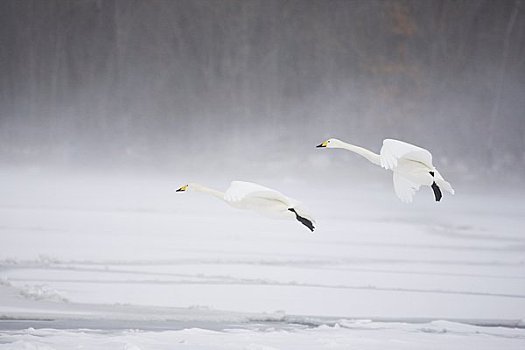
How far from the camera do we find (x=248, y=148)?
16.8 ft

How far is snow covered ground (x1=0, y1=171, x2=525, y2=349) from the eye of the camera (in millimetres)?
4781

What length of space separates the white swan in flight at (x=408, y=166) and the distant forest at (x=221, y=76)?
1.35 m

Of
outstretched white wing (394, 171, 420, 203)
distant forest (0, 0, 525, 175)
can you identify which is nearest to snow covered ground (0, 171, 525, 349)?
distant forest (0, 0, 525, 175)

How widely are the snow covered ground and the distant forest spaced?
0.95ft

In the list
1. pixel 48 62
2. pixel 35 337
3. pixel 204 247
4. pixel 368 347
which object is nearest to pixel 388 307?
pixel 368 347

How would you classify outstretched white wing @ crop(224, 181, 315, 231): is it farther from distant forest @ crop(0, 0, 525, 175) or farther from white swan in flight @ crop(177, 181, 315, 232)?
distant forest @ crop(0, 0, 525, 175)

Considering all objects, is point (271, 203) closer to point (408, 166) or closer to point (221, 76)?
point (408, 166)

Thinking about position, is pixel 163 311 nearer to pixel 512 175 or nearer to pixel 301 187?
pixel 301 187

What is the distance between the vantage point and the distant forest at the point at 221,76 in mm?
5109

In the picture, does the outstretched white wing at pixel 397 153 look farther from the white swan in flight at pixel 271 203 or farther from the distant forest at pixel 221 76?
the distant forest at pixel 221 76

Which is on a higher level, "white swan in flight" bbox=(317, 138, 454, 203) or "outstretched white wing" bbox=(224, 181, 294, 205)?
"white swan in flight" bbox=(317, 138, 454, 203)

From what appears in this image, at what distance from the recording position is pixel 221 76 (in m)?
5.13

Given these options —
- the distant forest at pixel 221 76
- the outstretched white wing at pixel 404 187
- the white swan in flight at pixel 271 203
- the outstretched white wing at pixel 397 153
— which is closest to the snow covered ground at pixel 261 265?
the distant forest at pixel 221 76

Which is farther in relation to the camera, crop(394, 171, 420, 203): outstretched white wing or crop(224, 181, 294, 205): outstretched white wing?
crop(394, 171, 420, 203): outstretched white wing
